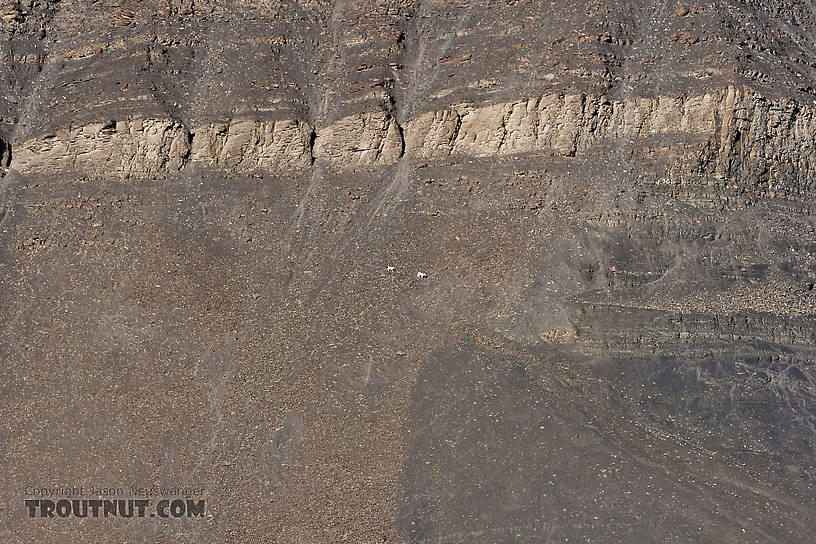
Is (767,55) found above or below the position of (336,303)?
above

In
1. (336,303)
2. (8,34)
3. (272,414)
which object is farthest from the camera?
(8,34)

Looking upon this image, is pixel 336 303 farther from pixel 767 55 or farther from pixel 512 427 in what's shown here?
pixel 767 55

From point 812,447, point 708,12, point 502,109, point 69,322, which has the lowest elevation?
point 812,447

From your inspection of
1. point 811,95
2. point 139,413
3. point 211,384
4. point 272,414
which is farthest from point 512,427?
point 811,95
